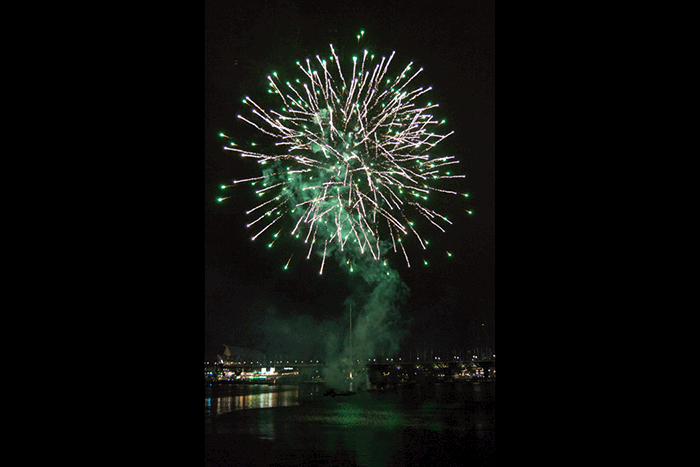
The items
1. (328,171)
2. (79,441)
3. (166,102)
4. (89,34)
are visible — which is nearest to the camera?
(79,441)

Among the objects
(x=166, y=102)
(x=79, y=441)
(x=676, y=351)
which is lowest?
(x=79, y=441)

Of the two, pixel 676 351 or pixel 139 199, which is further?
pixel 139 199

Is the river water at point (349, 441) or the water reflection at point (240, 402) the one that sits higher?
the river water at point (349, 441)

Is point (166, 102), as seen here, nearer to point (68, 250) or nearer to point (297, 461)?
point (68, 250)

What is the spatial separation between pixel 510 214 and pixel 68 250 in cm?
402

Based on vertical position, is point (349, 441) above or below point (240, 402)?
above

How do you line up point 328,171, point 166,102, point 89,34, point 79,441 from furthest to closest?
point 328,171 < point 166,102 < point 89,34 < point 79,441

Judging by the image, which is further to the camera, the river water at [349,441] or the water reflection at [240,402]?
the water reflection at [240,402]

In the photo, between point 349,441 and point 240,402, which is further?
point 240,402

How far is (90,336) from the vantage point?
Answer: 3.98 m

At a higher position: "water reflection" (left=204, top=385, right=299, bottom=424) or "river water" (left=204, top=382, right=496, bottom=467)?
"river water" (left=204, top=382, right=496, bottom=467)

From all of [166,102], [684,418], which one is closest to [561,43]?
[684,418]

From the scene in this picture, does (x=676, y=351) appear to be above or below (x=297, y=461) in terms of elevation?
above

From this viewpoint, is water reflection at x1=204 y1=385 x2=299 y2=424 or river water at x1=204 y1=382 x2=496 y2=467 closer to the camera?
river water at x1=204 y1=382 x2=496 y2=467
